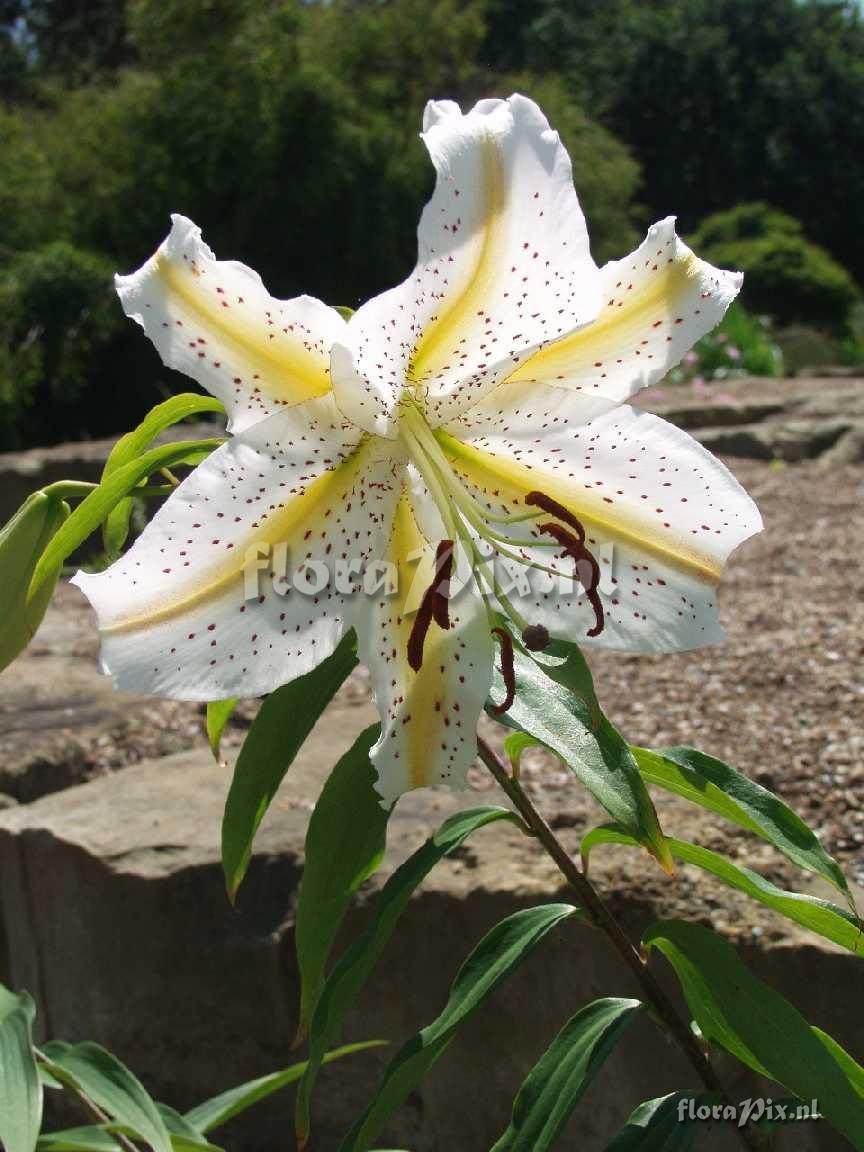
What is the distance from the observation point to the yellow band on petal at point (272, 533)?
2.65 feet

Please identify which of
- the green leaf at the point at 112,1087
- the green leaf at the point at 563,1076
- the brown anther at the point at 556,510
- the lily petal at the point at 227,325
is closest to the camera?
the lily petal at the point at 227,325

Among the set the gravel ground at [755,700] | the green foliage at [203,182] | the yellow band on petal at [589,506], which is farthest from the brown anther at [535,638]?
the green foliage at [203,182]

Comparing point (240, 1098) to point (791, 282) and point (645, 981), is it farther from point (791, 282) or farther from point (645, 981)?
point (791, 282)

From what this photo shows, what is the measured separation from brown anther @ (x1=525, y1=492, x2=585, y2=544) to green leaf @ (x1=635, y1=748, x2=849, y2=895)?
20cm

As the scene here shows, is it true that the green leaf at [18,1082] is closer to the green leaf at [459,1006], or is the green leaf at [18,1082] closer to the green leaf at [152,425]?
the green leaf at [459,1006]

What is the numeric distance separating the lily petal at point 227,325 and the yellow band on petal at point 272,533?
3.0 inches

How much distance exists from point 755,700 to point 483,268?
1.59 m

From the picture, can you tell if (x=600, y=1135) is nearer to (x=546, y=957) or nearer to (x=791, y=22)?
(x=546, y=957)

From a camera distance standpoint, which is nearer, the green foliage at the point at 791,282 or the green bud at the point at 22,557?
the green bud at the point at 22,557

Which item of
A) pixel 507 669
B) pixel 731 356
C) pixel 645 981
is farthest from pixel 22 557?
pixel 731 356

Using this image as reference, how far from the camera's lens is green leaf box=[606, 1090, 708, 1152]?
1002mm

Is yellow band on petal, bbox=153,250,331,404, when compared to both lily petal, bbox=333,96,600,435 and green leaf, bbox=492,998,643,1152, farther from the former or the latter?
green leaf, bbox=492,998,643,1152

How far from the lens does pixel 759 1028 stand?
97 centimetres

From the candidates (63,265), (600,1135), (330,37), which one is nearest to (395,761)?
(600,1135)
